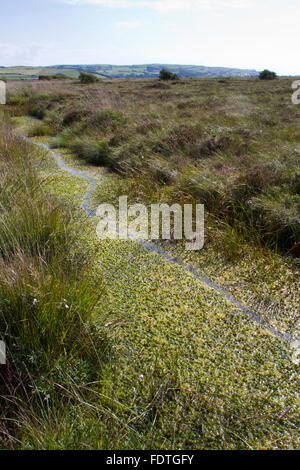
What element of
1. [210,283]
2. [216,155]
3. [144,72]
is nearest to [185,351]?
[210,283]

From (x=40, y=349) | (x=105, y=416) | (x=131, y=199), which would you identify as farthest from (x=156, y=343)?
(x=131, y=199)

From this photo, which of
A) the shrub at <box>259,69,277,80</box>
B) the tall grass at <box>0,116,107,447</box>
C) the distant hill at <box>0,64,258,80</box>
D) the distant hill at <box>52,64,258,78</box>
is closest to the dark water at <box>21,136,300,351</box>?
the tall grass at <box>0,116,107,447</box>

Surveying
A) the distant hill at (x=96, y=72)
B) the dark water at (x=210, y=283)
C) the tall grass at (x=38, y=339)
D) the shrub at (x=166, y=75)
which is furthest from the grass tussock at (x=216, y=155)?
the distant hill at (x=96, y=72)

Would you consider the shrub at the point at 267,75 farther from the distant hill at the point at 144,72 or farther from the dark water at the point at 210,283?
the distant hill at the point at 144,72

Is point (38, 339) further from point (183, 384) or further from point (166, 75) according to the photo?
point (166, 75)

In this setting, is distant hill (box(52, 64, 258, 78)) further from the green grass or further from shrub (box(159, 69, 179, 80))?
the green grass

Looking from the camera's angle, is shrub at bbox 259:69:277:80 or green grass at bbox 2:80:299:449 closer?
green grass at bbox 2:80:299:449

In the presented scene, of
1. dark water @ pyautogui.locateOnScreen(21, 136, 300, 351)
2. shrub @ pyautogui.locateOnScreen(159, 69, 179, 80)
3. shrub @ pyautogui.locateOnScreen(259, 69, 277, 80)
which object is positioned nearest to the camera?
dark water @ pyautogui.locateOnScreen(21, 136, 300, 351)

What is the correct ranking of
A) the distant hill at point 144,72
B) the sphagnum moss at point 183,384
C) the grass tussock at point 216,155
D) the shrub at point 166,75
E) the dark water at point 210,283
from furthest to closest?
the distant hill at point 144,72
the shrub at point 166,75
the grass tussock at point 216,155
the dark water at point 210,283
the sphagnum moss at point 183,384

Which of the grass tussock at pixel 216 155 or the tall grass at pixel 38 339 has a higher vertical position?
the grass tussock at pixel 216 155

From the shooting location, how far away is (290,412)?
1.30 m

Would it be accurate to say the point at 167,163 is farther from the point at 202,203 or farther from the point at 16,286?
the point at 16,286

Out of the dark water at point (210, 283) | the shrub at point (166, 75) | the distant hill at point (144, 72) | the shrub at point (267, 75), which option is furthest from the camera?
the distant hill at point (144, 72)

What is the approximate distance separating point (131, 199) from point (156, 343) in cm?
232
